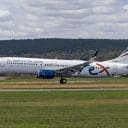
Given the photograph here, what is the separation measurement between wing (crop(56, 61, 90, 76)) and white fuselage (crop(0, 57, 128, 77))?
380 mm

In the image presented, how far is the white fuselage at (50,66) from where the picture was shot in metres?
68.4

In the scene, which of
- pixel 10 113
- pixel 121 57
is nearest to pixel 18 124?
pixel 10 113

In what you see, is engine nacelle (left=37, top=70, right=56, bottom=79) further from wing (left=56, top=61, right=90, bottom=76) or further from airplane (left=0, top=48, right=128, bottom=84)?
wing (left=56, top=61, right=90, bottom=76)

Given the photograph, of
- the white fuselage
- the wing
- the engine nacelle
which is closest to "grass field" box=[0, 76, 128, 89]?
the engine nacelle

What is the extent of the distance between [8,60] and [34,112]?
140 ft

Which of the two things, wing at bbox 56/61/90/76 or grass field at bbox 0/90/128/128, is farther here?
wing at bbox 56/61/90/76

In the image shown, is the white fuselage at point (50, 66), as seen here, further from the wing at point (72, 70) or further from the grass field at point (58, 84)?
the grass field at point (58, 84)

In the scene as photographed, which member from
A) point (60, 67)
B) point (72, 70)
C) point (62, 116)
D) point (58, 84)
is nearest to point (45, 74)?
point (58, 84)

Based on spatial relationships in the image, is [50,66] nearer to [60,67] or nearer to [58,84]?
[60,67]

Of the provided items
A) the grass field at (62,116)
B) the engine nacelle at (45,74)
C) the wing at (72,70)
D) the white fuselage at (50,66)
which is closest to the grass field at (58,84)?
the engine nacelle at (45,74)

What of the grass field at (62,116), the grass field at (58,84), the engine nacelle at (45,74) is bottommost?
the grass field at (62,116)

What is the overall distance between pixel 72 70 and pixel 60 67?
1726 millimetres

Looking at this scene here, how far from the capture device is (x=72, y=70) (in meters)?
71.1

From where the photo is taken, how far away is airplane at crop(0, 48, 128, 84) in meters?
68.3
